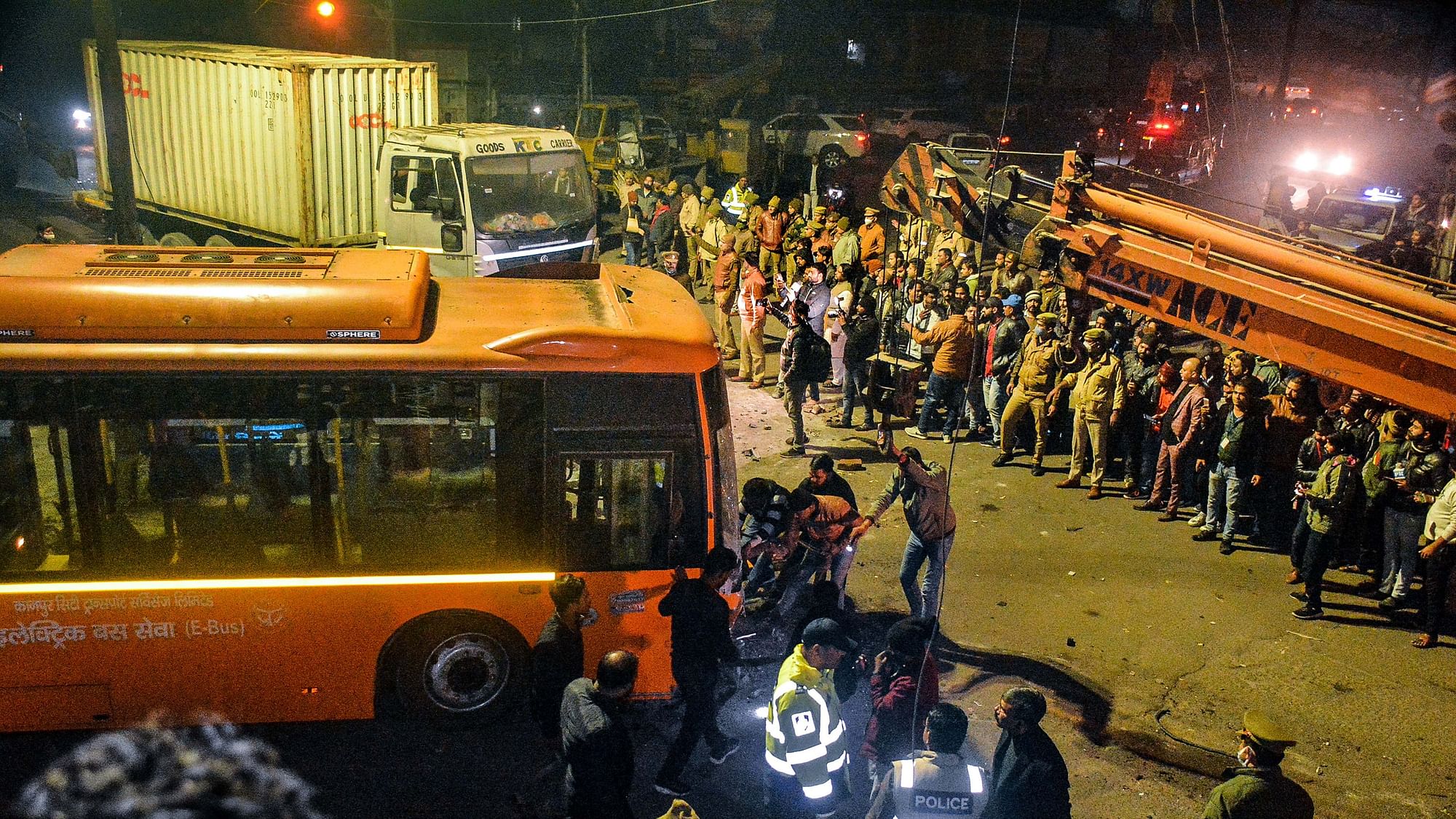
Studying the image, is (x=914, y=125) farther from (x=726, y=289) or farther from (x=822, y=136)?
(x=726, y=289)

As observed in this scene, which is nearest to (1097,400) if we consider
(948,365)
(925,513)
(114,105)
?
(948,365)

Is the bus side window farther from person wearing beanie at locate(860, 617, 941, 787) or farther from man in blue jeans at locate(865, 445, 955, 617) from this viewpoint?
man in blue jeans at locate(865, 445, 955, 617)

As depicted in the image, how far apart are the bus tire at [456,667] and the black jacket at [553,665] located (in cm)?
73

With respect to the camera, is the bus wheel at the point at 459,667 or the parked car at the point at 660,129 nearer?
the bus wheel at the point at 459,667

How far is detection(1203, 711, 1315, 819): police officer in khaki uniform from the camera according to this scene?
4957mm

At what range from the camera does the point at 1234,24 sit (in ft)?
137

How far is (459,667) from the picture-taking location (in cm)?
724

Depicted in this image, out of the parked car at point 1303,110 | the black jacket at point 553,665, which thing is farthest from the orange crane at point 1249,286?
the parked car at point 1303,110

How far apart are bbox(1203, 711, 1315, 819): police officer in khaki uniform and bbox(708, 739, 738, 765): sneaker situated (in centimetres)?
293

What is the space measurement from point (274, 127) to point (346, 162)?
3.56 feet

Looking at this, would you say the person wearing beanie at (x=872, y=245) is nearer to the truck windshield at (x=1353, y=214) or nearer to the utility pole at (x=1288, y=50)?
the truck windshield at (x=1353, y=214)

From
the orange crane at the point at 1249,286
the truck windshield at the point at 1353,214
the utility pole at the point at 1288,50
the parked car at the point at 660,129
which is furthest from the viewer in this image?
the parked car at the point at 660,129

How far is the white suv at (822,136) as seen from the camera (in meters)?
26.5

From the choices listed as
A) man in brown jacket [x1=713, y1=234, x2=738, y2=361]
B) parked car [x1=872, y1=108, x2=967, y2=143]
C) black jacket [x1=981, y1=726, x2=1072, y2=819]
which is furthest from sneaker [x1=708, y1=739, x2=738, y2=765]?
parked car [x1=872, y1=108, x2=967, y2=143]
